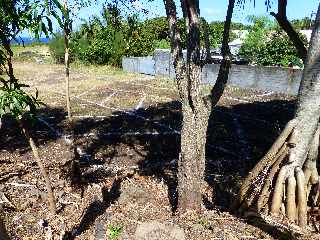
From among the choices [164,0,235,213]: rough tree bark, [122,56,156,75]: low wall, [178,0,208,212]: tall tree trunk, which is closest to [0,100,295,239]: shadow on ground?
[178,0,208,212]: tall tree trunk

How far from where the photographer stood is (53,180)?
780cm

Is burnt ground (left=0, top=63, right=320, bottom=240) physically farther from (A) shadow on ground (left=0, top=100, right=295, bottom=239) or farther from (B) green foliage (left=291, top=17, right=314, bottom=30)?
(B) green foliage (left=291, top=17, right=314, bottom=30)

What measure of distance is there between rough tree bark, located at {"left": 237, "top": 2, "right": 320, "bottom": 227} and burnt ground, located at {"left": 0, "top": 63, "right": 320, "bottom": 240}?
0.36 m

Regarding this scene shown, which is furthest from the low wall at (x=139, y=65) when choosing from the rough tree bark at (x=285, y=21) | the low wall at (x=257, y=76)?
the rough tree bark at (x=285, y=21)

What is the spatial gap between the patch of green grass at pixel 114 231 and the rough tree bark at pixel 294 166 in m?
1.82

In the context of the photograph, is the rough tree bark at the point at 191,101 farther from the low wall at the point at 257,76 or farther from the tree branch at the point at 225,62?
the low wall at the point at 257,76

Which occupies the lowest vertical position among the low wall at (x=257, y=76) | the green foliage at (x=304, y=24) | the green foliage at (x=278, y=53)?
the low wall at (x=257, y=76)

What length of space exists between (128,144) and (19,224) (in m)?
4.29

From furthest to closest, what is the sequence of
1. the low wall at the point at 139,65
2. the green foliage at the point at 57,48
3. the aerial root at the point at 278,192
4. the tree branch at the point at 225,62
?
the green foliage at the point at 57,48, the low wall at the point at 139,65, the aerial root at the point at 278,192, the tree branch at the point at 225,62

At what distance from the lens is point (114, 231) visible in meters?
5.77

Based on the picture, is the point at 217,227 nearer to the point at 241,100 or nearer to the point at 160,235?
the point at 160,235

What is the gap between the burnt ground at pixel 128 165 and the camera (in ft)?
19.7

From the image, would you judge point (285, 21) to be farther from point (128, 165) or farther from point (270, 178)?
point (128, 165)

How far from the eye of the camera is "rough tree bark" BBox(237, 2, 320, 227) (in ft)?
19.6
